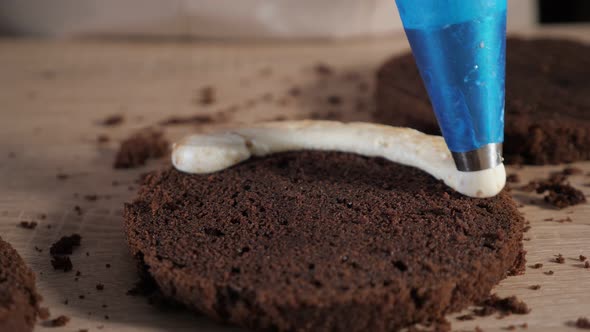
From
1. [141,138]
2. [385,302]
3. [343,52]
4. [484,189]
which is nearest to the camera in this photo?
[385,302]

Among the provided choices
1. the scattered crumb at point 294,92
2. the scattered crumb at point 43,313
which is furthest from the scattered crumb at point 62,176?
the scattered crumb at point 294,92

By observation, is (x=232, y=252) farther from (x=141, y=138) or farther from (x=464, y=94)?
(x=141, y=138)

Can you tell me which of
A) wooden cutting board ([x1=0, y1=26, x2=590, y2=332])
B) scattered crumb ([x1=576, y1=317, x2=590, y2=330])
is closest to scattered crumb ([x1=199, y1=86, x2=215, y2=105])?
wooden cutting board ([x1=0, y1=26, x2=590, y2=332])

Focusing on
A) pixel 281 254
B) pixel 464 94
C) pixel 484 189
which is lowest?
pixel 281 254

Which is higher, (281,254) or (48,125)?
(48,125)

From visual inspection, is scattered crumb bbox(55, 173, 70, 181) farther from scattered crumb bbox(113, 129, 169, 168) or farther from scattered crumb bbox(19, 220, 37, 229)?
scattered crumb bbox(19, 220, 37, 229)

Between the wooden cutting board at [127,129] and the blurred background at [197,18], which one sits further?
the blurred background at [197,18]

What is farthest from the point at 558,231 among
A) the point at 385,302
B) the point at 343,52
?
the point at 343,52

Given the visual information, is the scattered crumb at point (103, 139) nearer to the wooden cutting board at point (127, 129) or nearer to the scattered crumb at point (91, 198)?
the wooden cutting board at point (127, 129)
